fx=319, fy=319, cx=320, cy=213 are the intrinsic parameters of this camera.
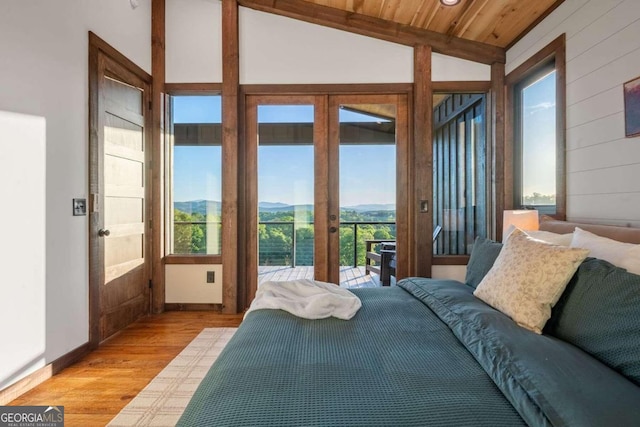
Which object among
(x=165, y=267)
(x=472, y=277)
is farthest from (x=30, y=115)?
(x=472, y=277)

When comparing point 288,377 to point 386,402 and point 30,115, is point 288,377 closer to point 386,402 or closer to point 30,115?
point 386,402

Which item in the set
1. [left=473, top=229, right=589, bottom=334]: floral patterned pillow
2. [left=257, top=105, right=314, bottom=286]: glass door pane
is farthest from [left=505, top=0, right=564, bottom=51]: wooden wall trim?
[left=473, top=229, right=589, bottom=334]: floral patterned pillow

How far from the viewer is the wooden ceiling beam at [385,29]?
3.30 metres

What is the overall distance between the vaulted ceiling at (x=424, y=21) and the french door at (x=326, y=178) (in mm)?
659

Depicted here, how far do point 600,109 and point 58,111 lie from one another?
147 inches

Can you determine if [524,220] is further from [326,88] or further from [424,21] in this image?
[326,88]

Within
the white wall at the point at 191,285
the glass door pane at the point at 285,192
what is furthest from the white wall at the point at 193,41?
the white wall at the point at 191,285

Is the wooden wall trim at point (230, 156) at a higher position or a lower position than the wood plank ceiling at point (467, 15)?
lower

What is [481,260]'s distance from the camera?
1.99 m

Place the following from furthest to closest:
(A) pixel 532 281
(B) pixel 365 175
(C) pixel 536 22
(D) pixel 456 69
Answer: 1. (B) pixel 365 175
2. (D) pixel 456 69
3. (C) pixel 536 22
4. (A) pixel 532 281

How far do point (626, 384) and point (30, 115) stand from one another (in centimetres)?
312

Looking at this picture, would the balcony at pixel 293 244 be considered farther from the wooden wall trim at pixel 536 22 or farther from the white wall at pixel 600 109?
the wooden wall trim at pixel 536 22

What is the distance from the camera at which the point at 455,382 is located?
0.96m

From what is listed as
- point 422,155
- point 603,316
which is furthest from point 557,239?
point 422,155
